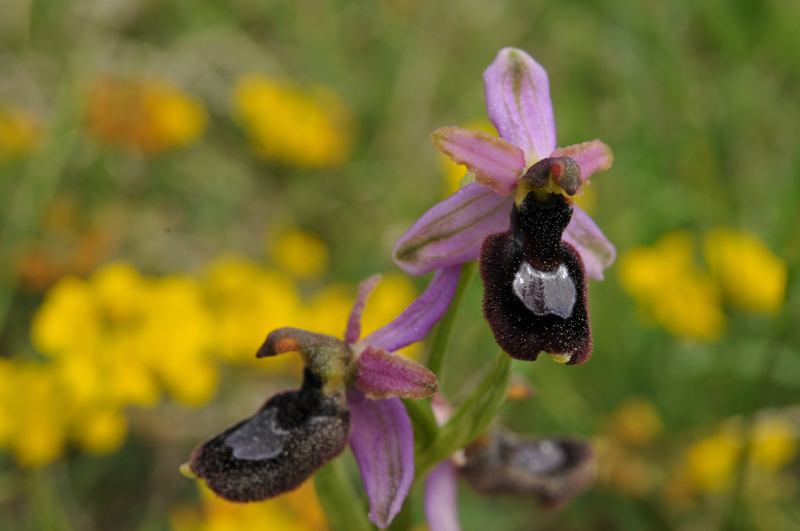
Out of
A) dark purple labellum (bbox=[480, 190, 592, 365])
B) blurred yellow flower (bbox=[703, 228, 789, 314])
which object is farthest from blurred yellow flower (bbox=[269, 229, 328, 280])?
dark purple labellum (bbox=[480, 190, 592, 365])

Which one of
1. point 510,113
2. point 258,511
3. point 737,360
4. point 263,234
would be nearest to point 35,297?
point 263,234

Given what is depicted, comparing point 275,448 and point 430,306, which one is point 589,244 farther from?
point 275,448

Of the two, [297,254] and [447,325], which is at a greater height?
[447,325]

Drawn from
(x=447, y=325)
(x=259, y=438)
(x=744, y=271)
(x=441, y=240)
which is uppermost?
(x=441, y=240)

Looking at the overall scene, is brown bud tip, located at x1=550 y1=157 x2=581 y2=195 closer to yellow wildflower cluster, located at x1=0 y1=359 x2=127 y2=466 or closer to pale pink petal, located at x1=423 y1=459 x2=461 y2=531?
pale pink petal, located at x1=423 y1=459 x2=461 y2=531

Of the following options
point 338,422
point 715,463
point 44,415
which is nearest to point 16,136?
point 44,415
